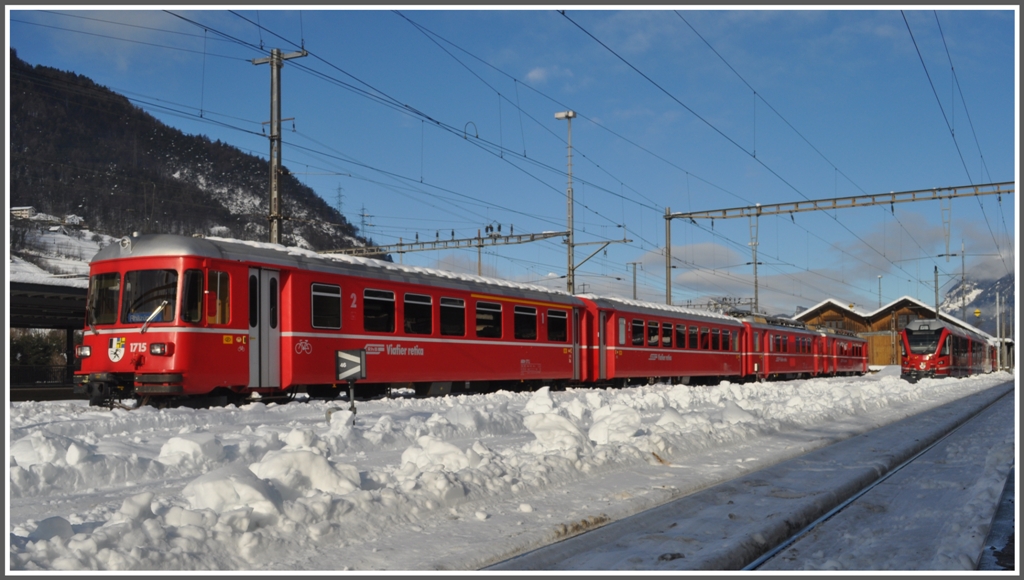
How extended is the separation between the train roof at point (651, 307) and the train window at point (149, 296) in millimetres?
15184

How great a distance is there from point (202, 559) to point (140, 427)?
7281mm

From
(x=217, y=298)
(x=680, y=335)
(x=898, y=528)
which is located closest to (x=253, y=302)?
(x=217, y=298)

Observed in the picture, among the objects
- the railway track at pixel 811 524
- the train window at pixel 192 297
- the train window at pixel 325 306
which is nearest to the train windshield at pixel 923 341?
the railway track at pixel 811 524

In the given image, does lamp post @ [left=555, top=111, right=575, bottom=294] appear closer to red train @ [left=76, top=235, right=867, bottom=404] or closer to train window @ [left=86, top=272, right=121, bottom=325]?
red train @ [left=76, top=235, right=867, bottom=404]

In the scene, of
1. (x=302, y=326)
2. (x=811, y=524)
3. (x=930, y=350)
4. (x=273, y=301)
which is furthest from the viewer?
(x=930, y=350)

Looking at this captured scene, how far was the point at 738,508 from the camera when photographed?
291 inches

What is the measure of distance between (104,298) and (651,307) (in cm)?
2001

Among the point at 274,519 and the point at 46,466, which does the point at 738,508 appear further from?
the point at 46,466

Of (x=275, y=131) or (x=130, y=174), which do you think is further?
(x=130, y=174)

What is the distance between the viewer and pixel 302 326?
53.9 ft

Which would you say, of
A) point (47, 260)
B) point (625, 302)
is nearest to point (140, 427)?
point (625, 302)

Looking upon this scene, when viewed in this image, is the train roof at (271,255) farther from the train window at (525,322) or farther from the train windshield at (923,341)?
the train windshield at (923,341)

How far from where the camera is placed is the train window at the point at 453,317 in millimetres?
20344

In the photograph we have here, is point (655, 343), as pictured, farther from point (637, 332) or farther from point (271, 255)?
point (271, 255)
